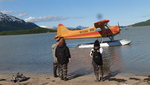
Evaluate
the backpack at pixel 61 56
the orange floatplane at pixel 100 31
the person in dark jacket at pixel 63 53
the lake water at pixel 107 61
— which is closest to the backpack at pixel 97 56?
the person in dark jacket at pixel 63 53

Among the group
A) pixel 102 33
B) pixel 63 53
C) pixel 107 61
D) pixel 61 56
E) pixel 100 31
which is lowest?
pixel 107 61

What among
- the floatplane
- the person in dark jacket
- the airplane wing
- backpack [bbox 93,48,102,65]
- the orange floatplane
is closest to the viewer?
backpack [bbox 93,48,102,65]

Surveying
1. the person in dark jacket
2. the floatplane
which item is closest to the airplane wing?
the floatplane

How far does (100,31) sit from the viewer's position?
23188 millimetres

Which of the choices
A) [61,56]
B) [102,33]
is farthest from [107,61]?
[102,33]

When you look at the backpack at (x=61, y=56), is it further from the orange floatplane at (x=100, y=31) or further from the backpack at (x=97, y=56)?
the orange floatplane at (x=100, y=31)

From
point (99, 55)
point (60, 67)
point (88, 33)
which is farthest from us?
point (88, 33)

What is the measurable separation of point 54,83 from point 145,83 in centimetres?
313

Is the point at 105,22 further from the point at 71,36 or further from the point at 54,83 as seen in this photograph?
the point at 54,83

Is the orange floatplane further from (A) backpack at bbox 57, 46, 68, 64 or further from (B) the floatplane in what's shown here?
(A) backpack at bbox 57, 46, 68, 64

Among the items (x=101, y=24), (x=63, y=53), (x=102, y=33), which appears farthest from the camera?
(x=102, y=33)

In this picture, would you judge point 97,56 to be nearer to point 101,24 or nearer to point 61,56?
point 61,56

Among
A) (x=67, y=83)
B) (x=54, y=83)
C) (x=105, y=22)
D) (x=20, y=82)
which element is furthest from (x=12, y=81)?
(x=105, y=22)

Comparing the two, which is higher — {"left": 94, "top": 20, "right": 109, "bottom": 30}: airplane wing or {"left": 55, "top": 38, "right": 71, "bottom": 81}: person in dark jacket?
{"left": 94, "top": 20, "right": 109, "bottom": 30}: airplane wing
